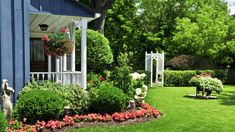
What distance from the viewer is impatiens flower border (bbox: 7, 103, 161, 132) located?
7.64m

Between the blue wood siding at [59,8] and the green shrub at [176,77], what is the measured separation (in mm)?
12282

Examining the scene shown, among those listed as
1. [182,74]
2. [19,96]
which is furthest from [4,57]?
[182,74]

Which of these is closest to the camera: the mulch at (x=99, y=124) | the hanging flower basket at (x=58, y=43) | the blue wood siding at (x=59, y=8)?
the mulch at (x=99, y=124)

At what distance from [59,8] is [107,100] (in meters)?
3.17

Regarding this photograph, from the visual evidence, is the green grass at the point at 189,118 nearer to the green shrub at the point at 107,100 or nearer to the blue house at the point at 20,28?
the green shrub at the point at 107,100

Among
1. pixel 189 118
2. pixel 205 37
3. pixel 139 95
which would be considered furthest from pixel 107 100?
pixel 205 37

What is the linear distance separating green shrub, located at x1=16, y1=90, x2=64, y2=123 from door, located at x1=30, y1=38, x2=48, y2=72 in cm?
604

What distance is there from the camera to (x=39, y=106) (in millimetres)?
7730

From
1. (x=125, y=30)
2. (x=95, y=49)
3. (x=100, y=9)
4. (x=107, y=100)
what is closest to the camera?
(x=107, y=100)

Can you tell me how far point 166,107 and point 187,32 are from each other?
45.5 ft

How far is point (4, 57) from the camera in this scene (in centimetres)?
853

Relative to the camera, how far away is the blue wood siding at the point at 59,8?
915cm


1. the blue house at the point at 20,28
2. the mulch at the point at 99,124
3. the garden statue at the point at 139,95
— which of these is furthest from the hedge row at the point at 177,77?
the mulch at the point at 99,124

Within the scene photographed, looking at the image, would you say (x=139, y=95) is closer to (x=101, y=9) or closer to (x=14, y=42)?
(x=14, y=42)
